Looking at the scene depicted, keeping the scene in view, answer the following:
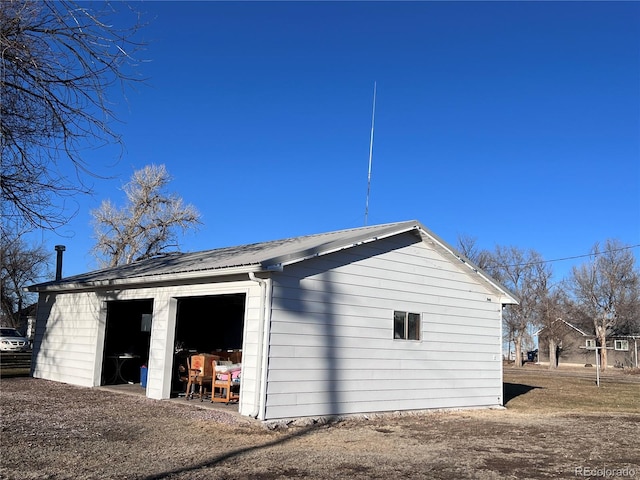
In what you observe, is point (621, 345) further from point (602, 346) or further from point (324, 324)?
point (324, 324)

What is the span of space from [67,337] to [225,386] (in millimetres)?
6364

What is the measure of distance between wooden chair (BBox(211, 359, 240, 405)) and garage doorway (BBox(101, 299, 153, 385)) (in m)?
3.80

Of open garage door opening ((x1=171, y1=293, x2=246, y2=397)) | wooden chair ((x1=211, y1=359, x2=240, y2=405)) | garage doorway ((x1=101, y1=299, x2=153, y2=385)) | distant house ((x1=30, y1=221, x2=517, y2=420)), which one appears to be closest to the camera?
distant house ((x1=30, y1=221, x2=517, y2=420))

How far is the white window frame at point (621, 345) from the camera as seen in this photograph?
1933 inches

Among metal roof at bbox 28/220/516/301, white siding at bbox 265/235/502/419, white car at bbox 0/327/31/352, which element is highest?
metal roof at bbox 28/220/516/301

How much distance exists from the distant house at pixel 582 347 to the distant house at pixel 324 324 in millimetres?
37278

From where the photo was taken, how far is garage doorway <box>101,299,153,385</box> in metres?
14.5

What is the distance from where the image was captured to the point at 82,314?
14.8m

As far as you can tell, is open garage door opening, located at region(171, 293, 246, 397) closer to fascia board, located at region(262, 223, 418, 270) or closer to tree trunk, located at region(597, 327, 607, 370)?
fascia board, located at region(262, 223, 418, 270)

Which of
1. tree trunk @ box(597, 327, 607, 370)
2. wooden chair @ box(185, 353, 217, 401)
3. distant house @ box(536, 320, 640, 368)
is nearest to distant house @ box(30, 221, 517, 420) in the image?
wooden chair @ box(185, 353, 217, 401)

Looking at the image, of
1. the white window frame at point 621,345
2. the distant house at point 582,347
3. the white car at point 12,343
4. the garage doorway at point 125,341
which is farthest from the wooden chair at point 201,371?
the white window frame at point 621,345

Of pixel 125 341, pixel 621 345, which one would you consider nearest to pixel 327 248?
pixel 125 341

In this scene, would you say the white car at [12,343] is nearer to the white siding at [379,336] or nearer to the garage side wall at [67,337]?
the garage side wall at [67,337]

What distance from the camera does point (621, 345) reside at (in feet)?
162
